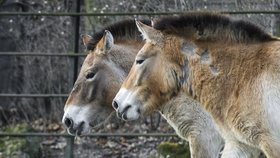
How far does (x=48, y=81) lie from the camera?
14117mm

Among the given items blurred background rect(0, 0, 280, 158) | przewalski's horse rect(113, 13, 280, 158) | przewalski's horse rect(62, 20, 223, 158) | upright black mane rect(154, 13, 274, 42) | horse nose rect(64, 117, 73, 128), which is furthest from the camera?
blurred background rect(0, 0, 280, 158)

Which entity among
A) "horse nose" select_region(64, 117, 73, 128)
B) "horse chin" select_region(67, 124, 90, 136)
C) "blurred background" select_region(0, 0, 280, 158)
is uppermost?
"horse nose" select_region(64, 117, 73, 128)

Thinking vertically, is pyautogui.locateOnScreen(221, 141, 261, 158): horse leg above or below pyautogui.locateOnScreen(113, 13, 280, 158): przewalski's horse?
below

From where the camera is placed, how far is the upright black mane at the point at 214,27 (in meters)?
7.46

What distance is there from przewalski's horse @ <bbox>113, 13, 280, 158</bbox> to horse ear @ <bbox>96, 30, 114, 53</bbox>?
1286mm

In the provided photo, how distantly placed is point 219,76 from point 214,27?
16.1 inches

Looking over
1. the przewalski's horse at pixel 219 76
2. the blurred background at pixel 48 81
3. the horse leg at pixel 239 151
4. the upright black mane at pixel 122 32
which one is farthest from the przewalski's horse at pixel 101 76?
the blurred background at pixel 48 81

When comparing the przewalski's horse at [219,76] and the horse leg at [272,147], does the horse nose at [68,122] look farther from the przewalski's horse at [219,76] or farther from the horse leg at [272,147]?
the horse leg at [272,147]

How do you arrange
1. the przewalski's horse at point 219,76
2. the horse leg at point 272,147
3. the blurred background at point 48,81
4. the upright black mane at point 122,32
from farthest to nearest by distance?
1. the blurred background at point 48,81
2. the upright black mane at point 122,32
3. the przewalski's horse at point 219,76
4. the horse leg at point 272,147

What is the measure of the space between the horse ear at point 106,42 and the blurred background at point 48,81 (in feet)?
8.03

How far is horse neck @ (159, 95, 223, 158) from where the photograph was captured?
8539 mm

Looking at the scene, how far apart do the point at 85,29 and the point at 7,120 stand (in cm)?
244

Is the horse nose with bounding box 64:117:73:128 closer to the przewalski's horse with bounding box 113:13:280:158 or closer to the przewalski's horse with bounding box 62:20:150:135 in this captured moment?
the przewalski's horse with bounding box 62:20:150:135

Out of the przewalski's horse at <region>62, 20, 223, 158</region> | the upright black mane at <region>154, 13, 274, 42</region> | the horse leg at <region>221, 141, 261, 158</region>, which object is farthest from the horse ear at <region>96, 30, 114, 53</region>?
the horse leg at <region>221, 141, 261, 158</region>
